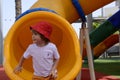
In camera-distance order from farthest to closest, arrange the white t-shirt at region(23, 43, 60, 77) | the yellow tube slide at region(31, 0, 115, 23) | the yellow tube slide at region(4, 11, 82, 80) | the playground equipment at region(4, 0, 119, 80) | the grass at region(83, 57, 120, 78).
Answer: the grass at region(83, 57, 120, 78) < the yellow tube slide at region(31, 0, 115, 23) < the playground equipment at region(4, 0, 119, 80) < the yellow tube slide at region(4, 11, 82, 80) < the white t-shirt at region(23, 43, 60, 77)

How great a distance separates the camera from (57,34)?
7.49 meters

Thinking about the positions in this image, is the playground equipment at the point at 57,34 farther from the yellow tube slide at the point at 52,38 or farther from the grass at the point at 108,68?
the grass at the point at 108,68

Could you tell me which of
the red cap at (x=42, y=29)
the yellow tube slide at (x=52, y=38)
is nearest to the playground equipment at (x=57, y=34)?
the yellow tube slide at (x=52, y=38)

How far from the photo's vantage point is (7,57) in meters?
5.54

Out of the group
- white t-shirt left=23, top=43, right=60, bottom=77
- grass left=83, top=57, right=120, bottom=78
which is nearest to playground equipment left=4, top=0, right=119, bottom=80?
white t-shirt left=23, top=43, right=60, bottom=77

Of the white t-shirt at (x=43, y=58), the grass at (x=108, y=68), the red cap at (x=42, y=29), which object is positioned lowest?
the grass at (x=108, y=68)

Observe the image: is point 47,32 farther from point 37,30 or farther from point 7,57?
point 7,57

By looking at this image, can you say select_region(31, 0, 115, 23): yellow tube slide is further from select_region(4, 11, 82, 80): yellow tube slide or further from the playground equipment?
select_region(4, 11, 82, 80): yellow tube slide

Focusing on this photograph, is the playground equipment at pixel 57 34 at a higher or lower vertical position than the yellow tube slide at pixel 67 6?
lower

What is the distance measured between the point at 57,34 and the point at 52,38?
0.14 metres

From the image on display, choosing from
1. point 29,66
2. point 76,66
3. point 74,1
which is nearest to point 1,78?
point 29,66

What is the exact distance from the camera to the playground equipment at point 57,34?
568cm

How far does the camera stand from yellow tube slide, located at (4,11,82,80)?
532 centimetres

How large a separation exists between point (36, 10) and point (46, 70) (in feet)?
5.91
